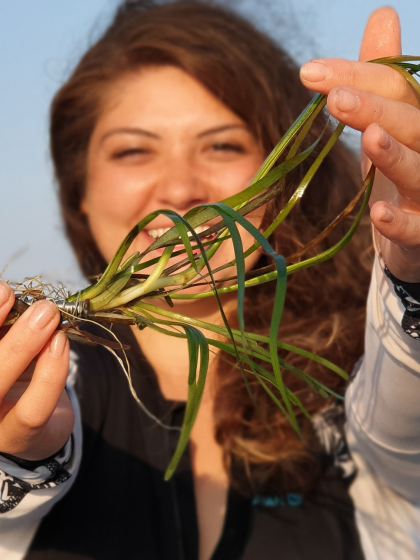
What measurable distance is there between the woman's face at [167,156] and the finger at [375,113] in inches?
28.4

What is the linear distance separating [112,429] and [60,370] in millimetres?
625

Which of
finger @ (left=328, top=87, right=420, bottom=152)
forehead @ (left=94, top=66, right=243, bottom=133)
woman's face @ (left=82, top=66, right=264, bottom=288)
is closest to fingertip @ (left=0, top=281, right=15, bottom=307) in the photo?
finger @ (left=328, top=87, right=420, bottom=152)

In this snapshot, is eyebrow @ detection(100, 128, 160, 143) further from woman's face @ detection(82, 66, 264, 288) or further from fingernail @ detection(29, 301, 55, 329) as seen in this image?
fingernail @ detection(29, 301, 55, 329)

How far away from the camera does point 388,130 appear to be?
1.65 ft

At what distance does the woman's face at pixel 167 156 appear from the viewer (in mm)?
1244

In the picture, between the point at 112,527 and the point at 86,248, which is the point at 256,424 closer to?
the point at 112,527

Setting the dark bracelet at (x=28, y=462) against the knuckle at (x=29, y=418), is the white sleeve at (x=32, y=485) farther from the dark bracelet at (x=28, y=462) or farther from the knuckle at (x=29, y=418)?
the knuckle at (x=29, y=418)

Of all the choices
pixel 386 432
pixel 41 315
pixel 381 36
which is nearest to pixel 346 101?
pixel 381 36

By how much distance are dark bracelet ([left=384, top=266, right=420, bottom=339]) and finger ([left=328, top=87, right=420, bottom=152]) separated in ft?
0.48

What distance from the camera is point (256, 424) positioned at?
1222 mm

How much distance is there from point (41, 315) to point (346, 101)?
35cm

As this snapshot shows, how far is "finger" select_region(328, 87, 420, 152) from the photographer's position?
0.48 metres

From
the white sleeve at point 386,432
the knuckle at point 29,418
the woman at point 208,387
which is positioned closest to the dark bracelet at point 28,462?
the woman at point 208,387

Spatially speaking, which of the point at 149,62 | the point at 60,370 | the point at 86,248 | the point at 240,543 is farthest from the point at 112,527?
the point at 149,62
